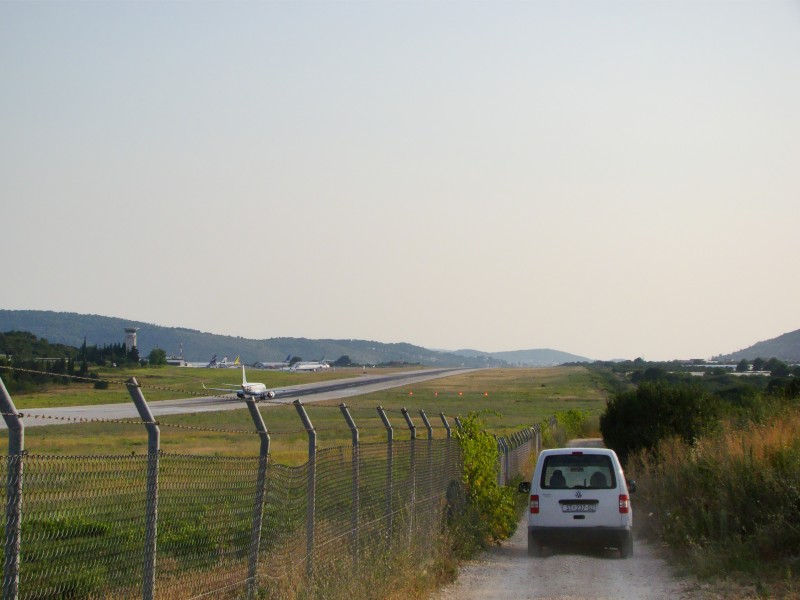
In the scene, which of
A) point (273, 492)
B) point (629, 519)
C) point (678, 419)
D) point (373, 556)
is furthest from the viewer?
point (678, 419)

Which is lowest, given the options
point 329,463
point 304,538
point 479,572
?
point 479,572

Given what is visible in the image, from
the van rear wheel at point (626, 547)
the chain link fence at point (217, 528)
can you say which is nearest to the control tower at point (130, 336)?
the van rear wheel at point (626, 547)

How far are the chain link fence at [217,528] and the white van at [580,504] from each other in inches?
77.1

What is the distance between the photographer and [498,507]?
1792 centimetres

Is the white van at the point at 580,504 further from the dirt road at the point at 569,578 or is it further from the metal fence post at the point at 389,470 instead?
the metal fence post at the point at 389,470

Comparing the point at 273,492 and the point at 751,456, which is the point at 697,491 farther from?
the point at 273,492

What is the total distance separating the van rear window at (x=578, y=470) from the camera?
51.5ft

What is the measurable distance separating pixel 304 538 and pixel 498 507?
29.1ft

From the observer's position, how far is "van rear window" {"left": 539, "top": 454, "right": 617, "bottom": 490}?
51.5ft

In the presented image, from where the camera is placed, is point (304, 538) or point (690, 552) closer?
point (304, 538)

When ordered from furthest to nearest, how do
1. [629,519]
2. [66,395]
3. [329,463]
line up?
[66,395] → [629,519] → [329,463]

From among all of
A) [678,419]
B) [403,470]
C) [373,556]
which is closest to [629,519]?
[403,470]

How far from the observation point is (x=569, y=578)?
44.5ft

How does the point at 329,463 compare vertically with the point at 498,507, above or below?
above
